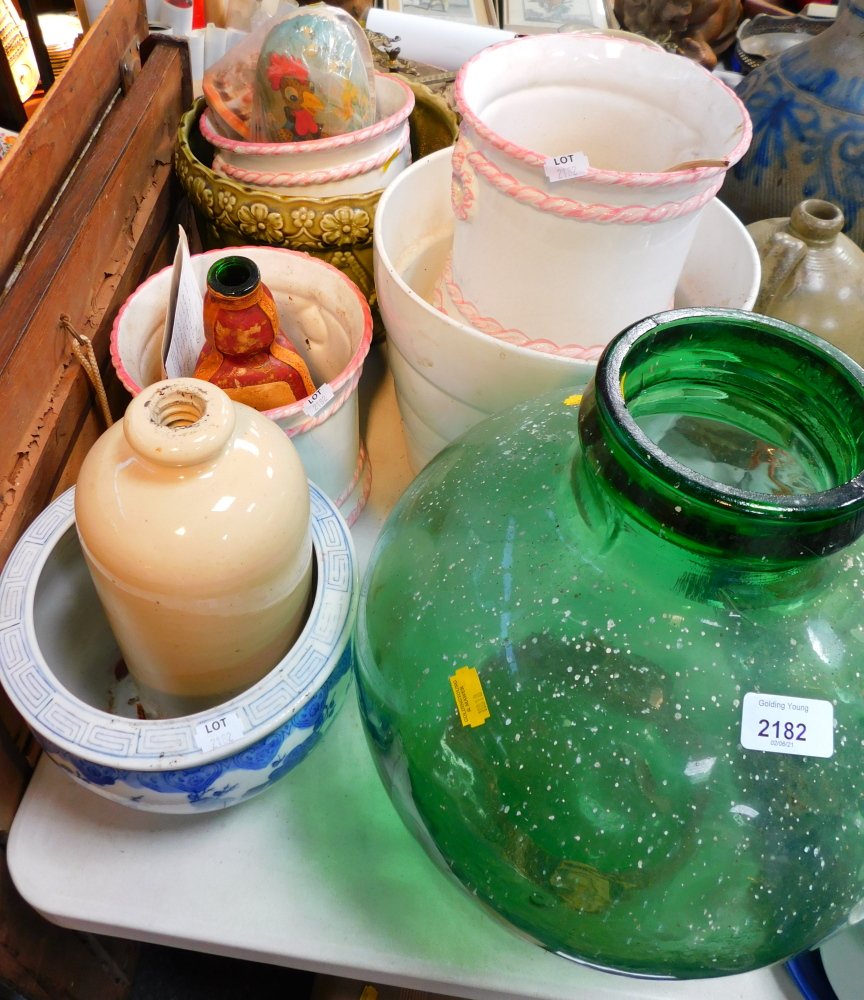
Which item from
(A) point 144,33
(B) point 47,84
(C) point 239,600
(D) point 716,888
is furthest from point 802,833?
(B) point 47,84

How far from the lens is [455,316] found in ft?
1.82

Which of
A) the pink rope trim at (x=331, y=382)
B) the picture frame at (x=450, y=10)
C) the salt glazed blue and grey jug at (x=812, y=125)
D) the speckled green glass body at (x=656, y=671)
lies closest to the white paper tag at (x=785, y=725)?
the speckled green glass body at (x=656, y=671)

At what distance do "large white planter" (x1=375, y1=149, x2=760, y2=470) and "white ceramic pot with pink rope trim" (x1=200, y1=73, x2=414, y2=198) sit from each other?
0.12 feet

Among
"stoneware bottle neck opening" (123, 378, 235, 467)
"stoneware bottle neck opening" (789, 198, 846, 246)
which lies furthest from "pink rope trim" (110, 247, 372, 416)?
"stoneware bottle neck opening" (789, 198, 846, 246)

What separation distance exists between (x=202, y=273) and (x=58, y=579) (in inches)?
10.1

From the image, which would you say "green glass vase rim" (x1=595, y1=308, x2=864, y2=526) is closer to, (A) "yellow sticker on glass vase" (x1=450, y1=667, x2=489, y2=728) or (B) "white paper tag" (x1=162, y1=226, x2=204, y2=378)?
(A) "yellow sticker on glass vase" (x1=450, y1=667, x2=489, y2=728)

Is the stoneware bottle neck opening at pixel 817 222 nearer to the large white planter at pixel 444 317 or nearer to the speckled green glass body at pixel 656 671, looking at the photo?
the large white planter at pixel 444 317

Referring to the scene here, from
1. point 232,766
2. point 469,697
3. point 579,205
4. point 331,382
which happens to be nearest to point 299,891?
point 232,766

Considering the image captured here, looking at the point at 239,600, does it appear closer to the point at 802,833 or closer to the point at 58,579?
the point at 58,579

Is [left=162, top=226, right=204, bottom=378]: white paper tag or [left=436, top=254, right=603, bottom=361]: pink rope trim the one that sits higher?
[left=162, top=226, right=204, bottom=378]: white paper tag

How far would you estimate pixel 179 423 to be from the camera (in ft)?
1.23

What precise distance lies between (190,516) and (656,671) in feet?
0.71

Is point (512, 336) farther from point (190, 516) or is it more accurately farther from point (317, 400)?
point (190, 516)

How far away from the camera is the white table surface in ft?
1.43
